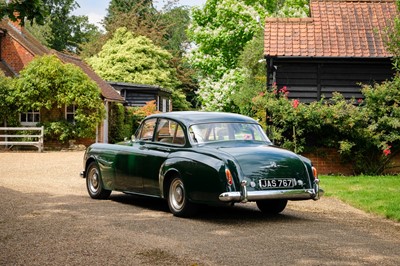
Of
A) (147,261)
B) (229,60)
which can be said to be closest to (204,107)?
(229,60)

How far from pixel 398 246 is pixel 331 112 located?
11.7 meters

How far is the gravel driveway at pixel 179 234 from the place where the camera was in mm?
7840

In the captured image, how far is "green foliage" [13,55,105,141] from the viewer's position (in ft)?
119

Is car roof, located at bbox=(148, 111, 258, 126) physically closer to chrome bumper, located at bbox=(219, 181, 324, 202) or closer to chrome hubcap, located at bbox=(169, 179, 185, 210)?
chrome hubcap, located at bbox=(169, 179, 185, 210)

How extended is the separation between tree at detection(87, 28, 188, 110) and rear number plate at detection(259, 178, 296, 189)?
45769 mm

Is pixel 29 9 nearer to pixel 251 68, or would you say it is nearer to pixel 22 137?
pixel 22 137

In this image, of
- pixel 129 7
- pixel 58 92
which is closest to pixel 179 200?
pixel 58 92

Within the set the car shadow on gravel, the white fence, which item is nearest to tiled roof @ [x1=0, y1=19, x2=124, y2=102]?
the white fence

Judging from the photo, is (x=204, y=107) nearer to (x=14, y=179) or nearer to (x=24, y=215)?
(x=14, y=179)

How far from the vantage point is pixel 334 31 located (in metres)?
24.5

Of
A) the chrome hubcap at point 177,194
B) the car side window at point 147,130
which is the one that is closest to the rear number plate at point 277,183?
the chrome hubcap at point 177,194

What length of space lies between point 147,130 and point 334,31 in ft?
42.9

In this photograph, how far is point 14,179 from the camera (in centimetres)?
1881

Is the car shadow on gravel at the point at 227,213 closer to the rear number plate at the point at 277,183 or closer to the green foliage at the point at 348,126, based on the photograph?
the rear number plate at the point at 277,183
